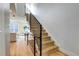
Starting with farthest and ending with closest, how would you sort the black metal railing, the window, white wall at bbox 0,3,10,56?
the black metal railing
the window
white wall at bbox 0,3,10,56

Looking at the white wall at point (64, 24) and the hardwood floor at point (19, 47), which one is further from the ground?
the white wall at point (64, 24)

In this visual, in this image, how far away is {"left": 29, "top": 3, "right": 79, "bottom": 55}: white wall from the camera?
2.03 meters

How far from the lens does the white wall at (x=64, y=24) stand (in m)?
2.03

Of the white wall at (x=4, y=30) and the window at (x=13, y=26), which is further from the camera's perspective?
the window at (x=13, y=26)

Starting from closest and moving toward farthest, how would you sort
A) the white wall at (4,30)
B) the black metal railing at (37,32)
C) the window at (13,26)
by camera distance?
the white wall at (4,30) → the window at (13,26) → the black metal railing at (37,32)

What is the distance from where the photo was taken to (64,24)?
225 centimetres

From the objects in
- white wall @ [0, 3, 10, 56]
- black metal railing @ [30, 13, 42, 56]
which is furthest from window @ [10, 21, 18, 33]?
black metal railing @ [30, 13, 42, 56]

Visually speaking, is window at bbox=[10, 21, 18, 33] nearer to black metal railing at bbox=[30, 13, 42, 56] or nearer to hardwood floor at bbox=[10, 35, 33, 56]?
hardwood floor at bbox=[10, 35, 33, 56]

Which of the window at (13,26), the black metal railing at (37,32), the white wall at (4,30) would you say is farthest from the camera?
the black metal railing at (37,32)

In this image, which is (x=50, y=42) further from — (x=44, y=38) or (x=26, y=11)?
(x=26, y=11)

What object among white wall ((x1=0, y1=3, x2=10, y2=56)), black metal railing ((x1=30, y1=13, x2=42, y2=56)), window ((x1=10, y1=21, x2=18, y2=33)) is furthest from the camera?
black metal railing ((x1=30, y1=13, x2=42, y2=56))

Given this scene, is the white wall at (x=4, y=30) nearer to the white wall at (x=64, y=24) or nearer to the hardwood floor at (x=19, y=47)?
the hardwood floor at (x=19, y=47)

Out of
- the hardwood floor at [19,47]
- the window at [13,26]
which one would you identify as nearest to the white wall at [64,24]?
the window at [13,26]

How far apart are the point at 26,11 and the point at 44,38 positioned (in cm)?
51
